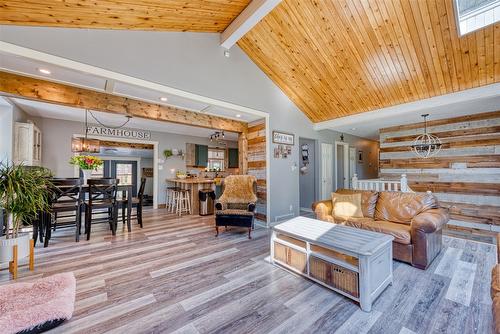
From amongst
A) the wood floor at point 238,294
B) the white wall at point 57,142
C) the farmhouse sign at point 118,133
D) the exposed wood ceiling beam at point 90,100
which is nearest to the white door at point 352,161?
the wood floor at point 238,294

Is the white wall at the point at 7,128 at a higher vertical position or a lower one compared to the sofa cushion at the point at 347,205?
higher

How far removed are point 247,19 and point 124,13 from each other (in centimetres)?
163

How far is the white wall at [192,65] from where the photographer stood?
95.1 inches

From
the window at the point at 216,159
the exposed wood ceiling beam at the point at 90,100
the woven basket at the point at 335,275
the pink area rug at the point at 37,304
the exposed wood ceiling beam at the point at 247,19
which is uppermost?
the exposed wood ceiling beam at the point at 247,19

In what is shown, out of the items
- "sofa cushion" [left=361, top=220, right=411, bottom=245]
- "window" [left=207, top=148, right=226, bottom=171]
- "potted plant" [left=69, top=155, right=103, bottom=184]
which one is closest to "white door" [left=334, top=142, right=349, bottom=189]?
"sofa cushion" [left=361, top=220, right=411, bottom=245]

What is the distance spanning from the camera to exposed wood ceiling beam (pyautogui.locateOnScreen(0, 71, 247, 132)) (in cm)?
262

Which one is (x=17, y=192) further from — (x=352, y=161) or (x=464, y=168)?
(x=352, y=161)

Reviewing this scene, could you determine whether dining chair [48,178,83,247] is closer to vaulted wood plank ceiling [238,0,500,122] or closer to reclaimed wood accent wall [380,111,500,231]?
vaulted wood plank ceiling [238,0,500,122]

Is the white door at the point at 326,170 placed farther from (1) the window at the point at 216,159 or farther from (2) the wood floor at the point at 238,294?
(1) the window at the point at 216,159

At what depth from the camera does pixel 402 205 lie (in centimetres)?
312

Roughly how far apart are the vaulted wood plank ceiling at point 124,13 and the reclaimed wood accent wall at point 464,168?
5496 mm

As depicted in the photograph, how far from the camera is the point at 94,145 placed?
439 centimetres

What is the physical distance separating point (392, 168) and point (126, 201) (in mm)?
6917

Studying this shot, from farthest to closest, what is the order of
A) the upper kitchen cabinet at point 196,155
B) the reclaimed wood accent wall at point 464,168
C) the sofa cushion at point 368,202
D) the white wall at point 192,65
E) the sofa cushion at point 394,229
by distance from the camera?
the upper kitchen cabinet at point 196,155 → the reclaimed wood accent wall at point 464,168 → the sofa cushion at point 368,202 → the sofa cushion at point 394,229 → the white wall at point 192,65
